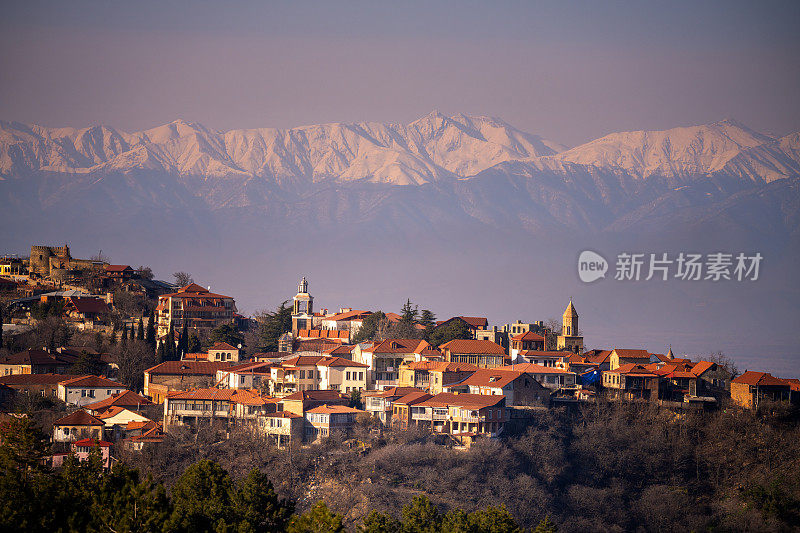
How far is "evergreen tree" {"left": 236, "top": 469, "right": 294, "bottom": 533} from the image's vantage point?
49.5 meters

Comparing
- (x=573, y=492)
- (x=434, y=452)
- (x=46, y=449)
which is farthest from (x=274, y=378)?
(x=46, y=449)

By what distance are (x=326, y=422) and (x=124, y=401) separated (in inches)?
549

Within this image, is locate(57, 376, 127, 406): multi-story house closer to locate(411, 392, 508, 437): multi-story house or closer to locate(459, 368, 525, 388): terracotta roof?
locate(411, 392, 508, 437): multi-story house

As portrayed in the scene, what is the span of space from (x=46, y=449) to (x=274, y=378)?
82.2ft

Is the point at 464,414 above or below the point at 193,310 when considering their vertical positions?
below

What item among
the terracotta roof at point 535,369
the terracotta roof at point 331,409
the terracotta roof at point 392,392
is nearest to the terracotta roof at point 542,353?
the terracotta roof at point 535,369

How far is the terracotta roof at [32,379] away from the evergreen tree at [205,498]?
92.9 feet

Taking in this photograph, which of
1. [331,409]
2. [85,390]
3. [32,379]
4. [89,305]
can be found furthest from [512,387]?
[89,305]

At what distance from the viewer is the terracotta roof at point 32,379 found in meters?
77.9

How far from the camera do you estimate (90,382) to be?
7769 cm

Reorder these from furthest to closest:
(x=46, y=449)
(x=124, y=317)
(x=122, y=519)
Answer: (x=124, y=317) → (x=46, y=449) → (x=122, y=519)

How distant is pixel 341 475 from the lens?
66750 millimetres

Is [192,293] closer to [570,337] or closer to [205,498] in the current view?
[570,337]

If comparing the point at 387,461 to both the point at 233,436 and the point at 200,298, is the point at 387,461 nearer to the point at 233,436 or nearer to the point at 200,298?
the point at 233,436
